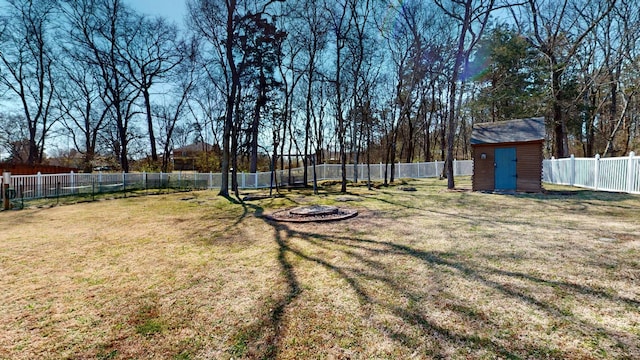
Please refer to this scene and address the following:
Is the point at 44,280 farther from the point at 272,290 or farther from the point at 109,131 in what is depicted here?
the point at 109,131

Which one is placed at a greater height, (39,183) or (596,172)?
(596,172)

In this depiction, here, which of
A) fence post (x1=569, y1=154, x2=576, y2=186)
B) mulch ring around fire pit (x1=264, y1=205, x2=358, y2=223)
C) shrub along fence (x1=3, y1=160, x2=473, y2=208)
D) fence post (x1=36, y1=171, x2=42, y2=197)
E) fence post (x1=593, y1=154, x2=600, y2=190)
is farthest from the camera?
fence post (x1=569, y1=154, x2=576, y2=186)

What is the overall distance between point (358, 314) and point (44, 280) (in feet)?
11.4

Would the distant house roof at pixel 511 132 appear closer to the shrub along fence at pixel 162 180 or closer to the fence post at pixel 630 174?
the fence post at pixel 630 174

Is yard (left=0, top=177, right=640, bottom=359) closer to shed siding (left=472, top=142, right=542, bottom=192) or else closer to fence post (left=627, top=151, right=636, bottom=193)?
fence post (left=627, top=151, right=636, bottom=193)

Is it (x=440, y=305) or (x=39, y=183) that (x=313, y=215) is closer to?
(x=440, y=305)

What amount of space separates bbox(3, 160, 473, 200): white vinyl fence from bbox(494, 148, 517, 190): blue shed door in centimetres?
723

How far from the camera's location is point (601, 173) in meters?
9.58

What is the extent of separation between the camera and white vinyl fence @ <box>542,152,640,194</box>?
824cm

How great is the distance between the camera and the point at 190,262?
3.64 m

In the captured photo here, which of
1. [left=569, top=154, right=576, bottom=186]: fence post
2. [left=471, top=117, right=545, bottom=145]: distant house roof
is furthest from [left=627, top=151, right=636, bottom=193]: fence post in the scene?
[left=569, top=154, right=576, bottom=186]: fence post

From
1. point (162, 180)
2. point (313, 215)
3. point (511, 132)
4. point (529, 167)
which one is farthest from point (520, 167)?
point (162, 180)

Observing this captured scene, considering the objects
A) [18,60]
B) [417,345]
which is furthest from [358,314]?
[18,60]

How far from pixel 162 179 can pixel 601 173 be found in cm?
1959
